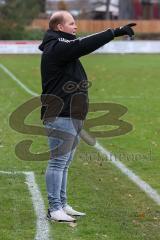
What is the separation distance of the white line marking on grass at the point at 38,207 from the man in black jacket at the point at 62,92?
0.53 feet

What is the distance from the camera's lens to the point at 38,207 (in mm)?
7531

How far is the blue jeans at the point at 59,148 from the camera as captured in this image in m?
6.85

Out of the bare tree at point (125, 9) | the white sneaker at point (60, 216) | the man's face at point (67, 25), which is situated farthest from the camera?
the bare tree at point (125, 9)

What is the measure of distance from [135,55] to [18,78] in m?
19.9

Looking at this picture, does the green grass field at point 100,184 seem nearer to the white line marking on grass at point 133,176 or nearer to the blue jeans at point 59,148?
the white line marking on grass at point 133,176

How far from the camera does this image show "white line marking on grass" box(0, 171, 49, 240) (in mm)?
6547

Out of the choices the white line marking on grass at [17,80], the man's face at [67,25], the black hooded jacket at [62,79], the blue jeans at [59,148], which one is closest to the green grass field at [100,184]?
the blue jeans at [59,148]

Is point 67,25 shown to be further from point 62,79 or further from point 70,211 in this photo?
point 70,211

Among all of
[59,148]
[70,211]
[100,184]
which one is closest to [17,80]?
[100,184]

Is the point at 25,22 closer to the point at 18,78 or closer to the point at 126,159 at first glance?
the point at 18,78

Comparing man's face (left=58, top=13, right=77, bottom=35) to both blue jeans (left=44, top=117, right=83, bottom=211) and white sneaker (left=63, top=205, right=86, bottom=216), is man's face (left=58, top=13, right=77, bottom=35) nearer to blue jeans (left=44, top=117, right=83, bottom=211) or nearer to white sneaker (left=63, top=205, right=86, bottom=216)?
blue jeans (left=44, top=117, right=83, bottom=211)

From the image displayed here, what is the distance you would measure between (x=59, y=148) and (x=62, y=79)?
0.73 meters

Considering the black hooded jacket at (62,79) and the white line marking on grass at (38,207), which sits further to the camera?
the black hooded jacket at (62,79)

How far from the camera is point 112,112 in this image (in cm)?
1485
